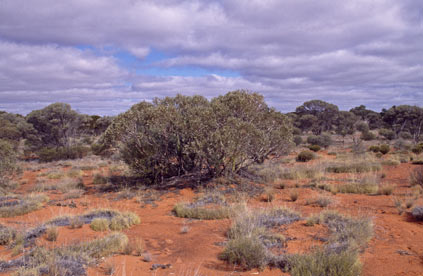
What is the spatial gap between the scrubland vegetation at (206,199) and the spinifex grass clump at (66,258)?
2cm

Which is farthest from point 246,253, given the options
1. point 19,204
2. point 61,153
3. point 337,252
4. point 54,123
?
point 54,123

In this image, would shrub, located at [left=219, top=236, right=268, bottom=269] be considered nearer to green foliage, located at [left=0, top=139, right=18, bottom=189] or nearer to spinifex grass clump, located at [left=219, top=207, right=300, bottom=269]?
spinifex grass clump, located at [left=219, top=207, right=300, bottom=269]

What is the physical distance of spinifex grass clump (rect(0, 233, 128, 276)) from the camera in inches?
190

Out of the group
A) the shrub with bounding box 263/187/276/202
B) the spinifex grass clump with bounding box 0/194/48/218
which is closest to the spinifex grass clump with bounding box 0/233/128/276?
the spinifex grass clump with bounding box 0/194/48/218

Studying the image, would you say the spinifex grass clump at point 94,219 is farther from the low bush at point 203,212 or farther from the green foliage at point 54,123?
the green foliage at point 54,123

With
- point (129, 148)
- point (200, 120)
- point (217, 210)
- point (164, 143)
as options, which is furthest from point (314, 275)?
point (129, 148)

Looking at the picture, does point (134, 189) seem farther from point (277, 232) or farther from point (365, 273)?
point (365, 273)

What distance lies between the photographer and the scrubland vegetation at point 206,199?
18.4ft

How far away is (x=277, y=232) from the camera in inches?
278

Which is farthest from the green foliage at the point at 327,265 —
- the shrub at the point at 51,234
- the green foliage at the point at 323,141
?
the green foliage at the point at 323,141

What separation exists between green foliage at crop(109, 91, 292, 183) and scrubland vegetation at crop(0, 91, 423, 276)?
47 millimetres

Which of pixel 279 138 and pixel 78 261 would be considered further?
pixel 279 138

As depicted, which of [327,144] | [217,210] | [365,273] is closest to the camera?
[365,273]

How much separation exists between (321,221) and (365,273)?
2614mm
